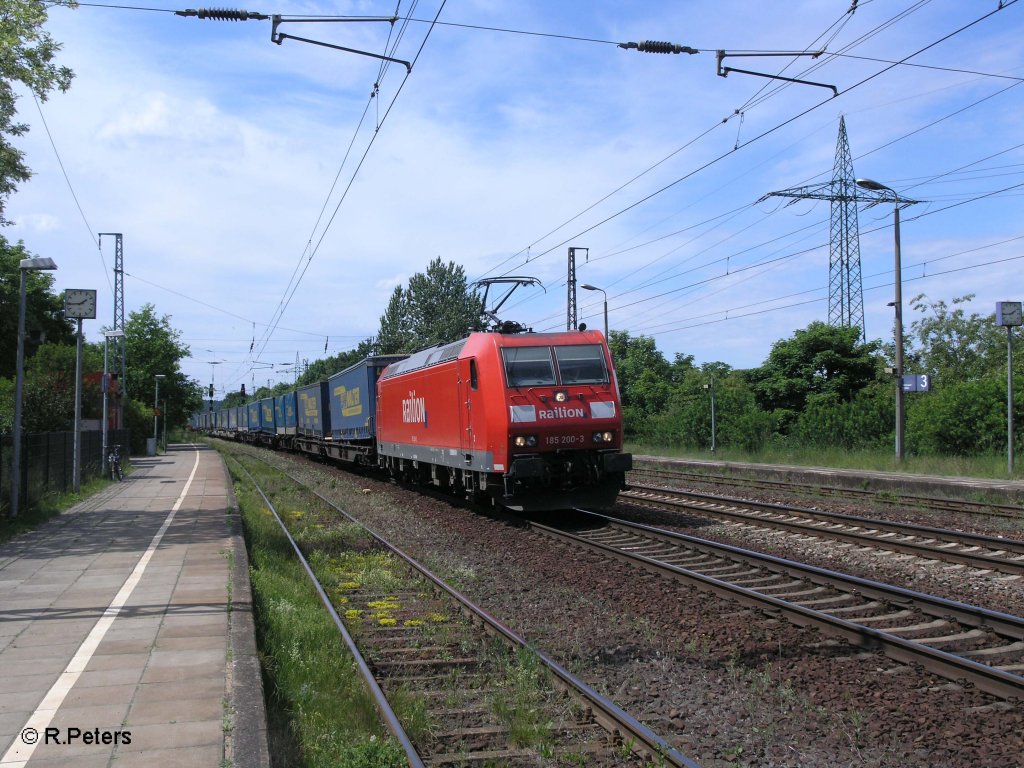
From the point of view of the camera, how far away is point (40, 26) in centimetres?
1542

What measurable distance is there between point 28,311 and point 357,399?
99.7ft

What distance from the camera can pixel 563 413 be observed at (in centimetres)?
1297

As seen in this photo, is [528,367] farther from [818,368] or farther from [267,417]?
[267,417]

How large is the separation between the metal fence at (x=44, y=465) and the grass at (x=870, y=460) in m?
18.2

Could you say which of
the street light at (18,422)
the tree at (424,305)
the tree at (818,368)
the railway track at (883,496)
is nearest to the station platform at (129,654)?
the street light at (18,422)

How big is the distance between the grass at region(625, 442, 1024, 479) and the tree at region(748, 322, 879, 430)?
3063 millimetres

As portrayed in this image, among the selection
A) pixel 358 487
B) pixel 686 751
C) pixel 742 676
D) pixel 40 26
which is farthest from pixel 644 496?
pixel 40 26

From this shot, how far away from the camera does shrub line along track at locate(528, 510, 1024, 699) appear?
18.5 ft

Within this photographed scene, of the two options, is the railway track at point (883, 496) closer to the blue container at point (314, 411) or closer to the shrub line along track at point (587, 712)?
the shrub line along track at point (587, 712)

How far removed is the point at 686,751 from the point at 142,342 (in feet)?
197

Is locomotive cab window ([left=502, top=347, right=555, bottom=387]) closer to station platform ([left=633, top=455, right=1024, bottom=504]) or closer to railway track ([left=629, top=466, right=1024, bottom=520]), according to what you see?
railway track ([left=629, top=466, right=1024, bottom=520])

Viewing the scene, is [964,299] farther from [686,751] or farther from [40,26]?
[686,751]

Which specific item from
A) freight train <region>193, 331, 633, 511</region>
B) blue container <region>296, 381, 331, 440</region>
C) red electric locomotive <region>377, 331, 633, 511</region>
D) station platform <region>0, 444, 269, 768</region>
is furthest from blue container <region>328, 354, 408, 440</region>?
station platform <region>0, 444, 269, 768</region>

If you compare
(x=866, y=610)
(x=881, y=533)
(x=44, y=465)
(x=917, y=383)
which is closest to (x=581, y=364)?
(x=881, y=533)
